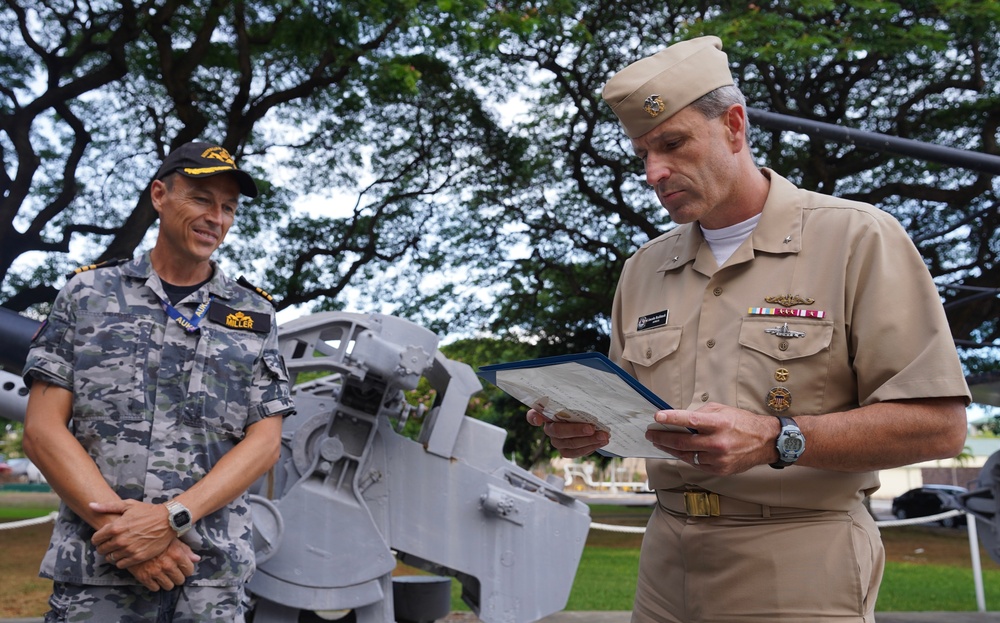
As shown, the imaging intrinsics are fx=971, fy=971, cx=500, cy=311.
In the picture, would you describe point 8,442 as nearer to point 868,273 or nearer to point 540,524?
point 540,524

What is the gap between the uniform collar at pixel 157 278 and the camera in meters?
3.04

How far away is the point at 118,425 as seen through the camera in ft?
9.31

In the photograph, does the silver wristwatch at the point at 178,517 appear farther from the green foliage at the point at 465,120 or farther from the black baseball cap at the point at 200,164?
the green foliage at the point at 465,120

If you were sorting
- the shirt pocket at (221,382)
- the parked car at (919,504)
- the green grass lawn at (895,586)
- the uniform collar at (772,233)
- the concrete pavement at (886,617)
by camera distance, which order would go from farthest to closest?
the parked car at (919,504) → the green grass lawn at (895,586) → the concrete pavement at (886,617) → the shirt pocket at (221,382) → the uniform collar at (772,233)

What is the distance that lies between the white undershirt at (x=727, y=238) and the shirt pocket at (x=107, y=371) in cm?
171

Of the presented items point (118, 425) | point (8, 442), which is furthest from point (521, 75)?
point (8, 442)

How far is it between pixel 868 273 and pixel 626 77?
0.69 metres

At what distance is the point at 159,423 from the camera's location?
9.37 feet

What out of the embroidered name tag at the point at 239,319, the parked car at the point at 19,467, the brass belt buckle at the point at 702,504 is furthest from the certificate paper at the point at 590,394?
the parked car at the point at 19,467

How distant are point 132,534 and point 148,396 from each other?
42 centimetres

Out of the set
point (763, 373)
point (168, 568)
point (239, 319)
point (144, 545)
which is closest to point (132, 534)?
point (144, 545)

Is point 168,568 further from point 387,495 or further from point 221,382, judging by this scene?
point 387,495

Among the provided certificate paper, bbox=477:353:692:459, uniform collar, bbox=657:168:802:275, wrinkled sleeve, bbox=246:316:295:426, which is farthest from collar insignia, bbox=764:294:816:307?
wrinkled sleeve, bbox=246:316:295:426

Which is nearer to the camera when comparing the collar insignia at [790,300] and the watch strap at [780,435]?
the watch strap at [780,435]
